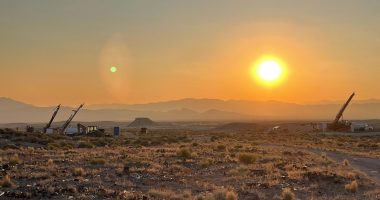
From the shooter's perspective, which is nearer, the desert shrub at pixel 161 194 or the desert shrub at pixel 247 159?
the desert shrub at pixel 161 194

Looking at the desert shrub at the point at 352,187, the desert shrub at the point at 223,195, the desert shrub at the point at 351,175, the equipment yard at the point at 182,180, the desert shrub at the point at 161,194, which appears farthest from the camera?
the desert shrub at the point at 351,175

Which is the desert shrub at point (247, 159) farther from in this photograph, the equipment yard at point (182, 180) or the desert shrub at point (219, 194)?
the desert shrub at point (219, 194)

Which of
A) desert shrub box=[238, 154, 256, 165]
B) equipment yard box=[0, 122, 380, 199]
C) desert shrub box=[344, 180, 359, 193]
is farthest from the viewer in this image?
desert shrub box=[238, 154, 256, 165]

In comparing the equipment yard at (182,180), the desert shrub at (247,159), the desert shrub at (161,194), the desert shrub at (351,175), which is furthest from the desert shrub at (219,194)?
the desert shrub at (247,159)

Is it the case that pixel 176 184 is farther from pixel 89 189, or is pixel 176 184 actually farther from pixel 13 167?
pixel 13 167

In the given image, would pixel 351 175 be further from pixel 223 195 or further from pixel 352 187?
pixel 223 195

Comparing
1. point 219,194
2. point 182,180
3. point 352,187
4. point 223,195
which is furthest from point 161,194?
point 352,187

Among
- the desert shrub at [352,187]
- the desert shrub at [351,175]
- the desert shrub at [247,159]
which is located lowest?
the desert shrub at [352,187]

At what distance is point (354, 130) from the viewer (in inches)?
4633

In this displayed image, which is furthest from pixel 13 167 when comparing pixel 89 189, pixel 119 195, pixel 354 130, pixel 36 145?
pixel 354 130

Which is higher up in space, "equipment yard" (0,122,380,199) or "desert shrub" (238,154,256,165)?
"desert shrub" (238,154,256,165)

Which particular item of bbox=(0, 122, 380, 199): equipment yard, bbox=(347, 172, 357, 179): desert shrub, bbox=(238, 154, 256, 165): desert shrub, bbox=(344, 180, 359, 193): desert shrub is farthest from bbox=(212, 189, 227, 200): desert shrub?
bbox=(238, 154, 256, 165): desert shrub

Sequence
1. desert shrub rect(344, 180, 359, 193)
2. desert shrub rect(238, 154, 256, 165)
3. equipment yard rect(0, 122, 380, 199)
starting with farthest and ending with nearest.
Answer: desert shrub rect(238, 154, 256, 165)
desert shrub rect(344, 180, 359, 193)
equipment yard rect(0, 122, 380, 199)

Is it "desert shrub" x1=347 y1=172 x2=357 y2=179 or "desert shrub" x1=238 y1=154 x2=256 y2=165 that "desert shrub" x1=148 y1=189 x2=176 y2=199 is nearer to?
"desert shrub" x1=347 y1=172 x2=357 y2=179
